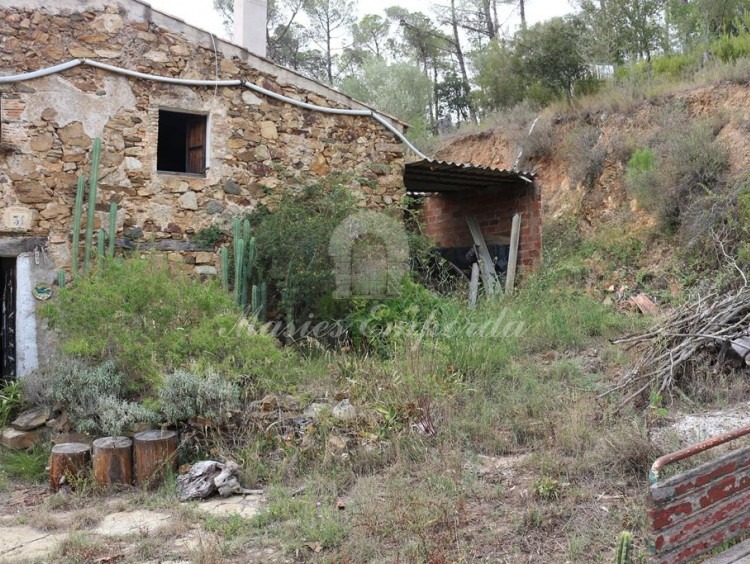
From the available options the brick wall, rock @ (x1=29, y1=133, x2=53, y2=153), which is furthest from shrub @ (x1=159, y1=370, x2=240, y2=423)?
the brick wall

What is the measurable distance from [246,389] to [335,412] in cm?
81

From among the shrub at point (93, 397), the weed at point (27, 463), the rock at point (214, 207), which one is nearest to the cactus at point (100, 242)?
the rock at point (214, 207)

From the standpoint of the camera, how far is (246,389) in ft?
18.7

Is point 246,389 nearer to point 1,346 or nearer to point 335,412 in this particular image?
point 335,412

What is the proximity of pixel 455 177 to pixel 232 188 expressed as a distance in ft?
12.2

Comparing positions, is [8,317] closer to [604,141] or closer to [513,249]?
[513,249]

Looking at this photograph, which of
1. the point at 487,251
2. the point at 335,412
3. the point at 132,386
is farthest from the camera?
the point at 487,251

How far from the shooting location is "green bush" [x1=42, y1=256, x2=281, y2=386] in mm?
5902

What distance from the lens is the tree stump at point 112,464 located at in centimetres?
511

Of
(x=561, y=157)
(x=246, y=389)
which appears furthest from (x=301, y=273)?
(x=561, y=157)

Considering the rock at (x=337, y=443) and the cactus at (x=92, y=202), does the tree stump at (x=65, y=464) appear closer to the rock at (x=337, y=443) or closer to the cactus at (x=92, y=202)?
the rock at (x=337, y=443)

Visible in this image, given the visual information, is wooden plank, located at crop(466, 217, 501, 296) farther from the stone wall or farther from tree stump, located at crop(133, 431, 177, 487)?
tree stump, located at crop(133, 431, 177, 487)

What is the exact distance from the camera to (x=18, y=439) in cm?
612

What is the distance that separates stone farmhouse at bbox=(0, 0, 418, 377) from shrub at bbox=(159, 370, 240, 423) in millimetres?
2776
